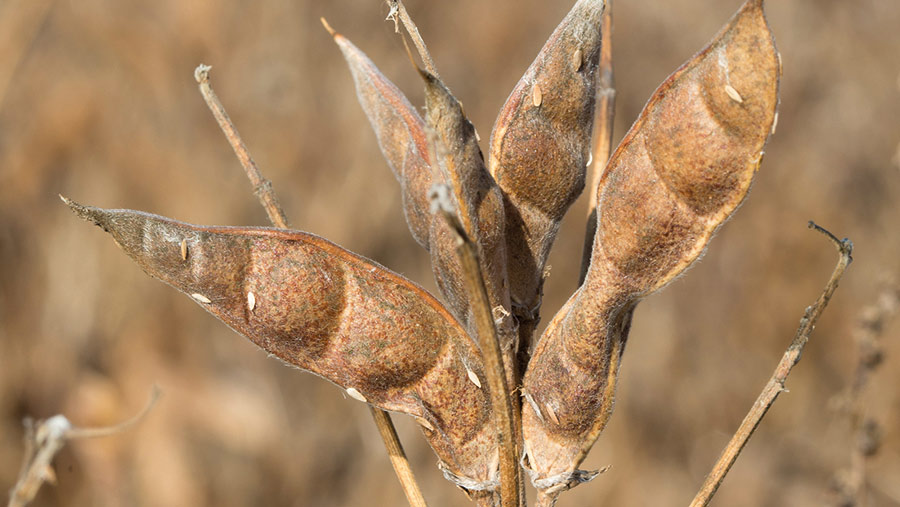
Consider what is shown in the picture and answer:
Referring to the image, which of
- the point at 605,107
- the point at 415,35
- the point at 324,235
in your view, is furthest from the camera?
the point at 324,235

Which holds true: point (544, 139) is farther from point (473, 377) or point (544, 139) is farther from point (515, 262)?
point (473, 377)

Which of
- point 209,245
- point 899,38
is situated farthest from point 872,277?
point 209,245

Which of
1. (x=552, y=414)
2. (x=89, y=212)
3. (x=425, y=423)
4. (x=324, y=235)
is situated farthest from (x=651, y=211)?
(x=324, y=235)

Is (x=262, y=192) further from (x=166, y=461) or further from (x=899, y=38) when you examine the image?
(x=899, y=38)

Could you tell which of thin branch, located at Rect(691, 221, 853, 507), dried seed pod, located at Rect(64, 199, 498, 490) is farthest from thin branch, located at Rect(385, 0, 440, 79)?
thin branch, located at Rect(691, 221, 853, 507)

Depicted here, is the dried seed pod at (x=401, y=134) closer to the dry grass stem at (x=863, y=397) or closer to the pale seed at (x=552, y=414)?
the pale seed at (x=552, y=414)

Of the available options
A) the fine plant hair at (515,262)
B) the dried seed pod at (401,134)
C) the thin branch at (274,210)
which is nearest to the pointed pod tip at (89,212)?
the fine plant hair at (515,262)
